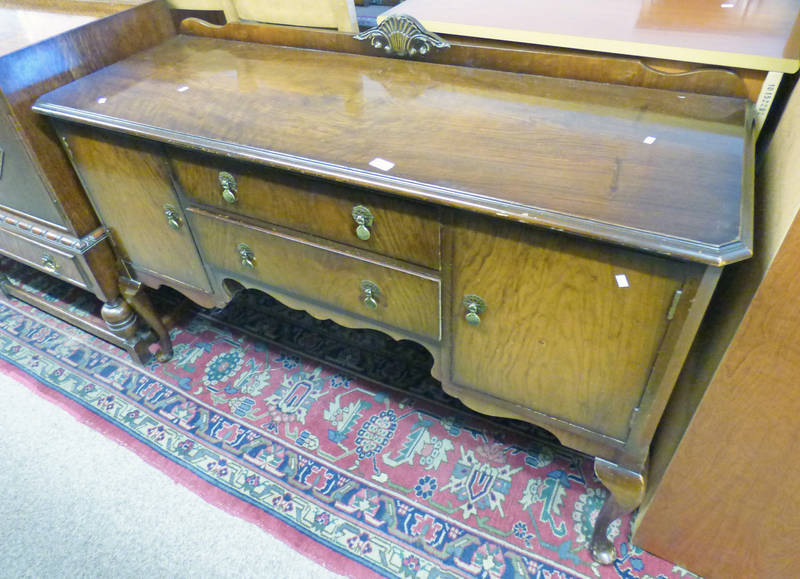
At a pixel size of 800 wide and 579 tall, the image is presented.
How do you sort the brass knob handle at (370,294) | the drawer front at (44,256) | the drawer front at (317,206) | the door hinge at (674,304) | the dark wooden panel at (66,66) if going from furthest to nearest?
1. the drawer front at (44,256)
2. the dark wooden panel at (66,66)
3. the brass knob handle at (370,294)
4. the drawer front at (317,206)
5. the door hinge at (674,304)

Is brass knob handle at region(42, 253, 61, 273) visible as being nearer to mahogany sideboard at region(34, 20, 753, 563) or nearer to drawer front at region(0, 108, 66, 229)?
drawer front at region(0, 108, 66, 229)

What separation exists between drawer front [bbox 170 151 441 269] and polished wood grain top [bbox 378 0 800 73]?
380 millimetres

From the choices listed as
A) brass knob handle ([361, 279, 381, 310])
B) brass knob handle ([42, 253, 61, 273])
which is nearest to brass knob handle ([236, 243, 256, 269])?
brass knob handle ([361, 279, 381, 310])

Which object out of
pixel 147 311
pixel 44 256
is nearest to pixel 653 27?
pixel 147 311

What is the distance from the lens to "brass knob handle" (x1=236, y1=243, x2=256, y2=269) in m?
0.92

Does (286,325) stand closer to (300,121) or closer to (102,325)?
(102,325)

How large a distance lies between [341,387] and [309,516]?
12.5 inches

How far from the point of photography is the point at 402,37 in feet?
3.07

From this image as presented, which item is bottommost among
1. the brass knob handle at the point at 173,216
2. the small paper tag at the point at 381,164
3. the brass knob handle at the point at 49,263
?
the brass knob handle at the point at 49,263

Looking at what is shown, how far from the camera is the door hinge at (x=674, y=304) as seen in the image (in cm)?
58

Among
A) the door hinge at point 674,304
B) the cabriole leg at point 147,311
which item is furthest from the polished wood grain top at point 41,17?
the door hinge at point 674,304

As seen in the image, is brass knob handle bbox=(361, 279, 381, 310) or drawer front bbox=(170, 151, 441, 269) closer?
drawer front bbox=(170, 151, 441, 269)

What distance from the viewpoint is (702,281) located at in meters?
0.56

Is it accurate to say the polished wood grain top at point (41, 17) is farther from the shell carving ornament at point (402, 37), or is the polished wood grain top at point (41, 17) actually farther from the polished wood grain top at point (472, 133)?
the shell carving ornament at point (402, 37)
